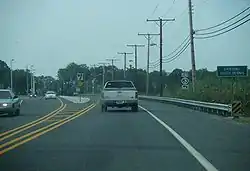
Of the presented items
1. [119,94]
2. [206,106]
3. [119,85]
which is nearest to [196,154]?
[119,94]

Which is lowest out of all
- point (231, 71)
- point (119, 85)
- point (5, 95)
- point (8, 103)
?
point (8, 103)

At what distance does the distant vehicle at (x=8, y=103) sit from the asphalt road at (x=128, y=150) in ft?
36.1

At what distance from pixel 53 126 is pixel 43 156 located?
9.61 m

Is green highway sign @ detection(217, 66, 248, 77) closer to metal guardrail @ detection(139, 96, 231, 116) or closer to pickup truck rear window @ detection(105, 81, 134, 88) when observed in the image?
metal guardrail @ detection(139, 96, 231, 116)

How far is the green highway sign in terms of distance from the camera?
34.9m

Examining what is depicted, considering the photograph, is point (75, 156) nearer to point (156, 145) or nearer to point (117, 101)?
point (156, 145)

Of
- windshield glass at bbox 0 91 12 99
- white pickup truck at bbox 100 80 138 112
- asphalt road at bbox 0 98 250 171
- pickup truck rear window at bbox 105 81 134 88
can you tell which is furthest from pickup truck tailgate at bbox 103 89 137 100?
asphalt road at bbox 0 98 250 171

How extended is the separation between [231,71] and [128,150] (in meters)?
21.5

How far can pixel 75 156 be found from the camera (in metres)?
13.6

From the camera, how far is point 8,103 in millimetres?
31844

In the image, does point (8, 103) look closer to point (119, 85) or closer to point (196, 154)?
point (119, 85)

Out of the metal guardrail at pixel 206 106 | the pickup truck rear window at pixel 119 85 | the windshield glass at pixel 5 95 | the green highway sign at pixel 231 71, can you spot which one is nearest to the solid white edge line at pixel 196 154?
the metal guardrail at pixel 206 106

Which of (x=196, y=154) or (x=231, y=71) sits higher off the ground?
(x=231, y=71)

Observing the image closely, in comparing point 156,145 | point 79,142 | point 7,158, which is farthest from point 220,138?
point 7,158
